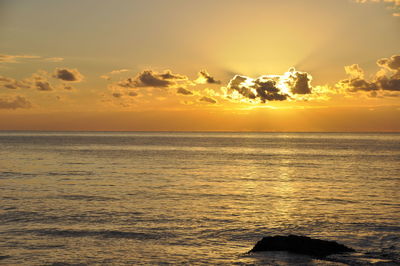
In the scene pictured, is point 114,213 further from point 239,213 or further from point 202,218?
point 239,213

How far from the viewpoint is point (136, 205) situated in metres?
33.2

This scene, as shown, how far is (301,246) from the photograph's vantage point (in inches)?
806

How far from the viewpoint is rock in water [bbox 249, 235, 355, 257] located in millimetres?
20195

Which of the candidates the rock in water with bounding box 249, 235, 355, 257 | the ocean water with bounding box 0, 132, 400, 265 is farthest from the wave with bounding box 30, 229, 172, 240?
the rock in water with bounding box 249, 235, 355, 257

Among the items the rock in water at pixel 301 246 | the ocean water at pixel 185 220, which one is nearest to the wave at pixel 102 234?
the ocean water at pixel 185 220

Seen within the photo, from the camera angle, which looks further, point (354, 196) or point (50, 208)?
point (354, 196)

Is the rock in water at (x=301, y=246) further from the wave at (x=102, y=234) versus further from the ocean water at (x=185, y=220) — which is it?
the wave at (x=102, y=234)

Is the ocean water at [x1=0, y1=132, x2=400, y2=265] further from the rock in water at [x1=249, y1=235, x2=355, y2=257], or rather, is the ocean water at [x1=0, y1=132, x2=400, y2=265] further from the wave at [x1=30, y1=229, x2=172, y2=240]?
the rock in water at [x1=249, y1=235, x2=355, y2=257]

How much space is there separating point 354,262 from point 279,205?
1472 centimetres

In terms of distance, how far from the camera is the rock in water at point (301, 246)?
20.2 m

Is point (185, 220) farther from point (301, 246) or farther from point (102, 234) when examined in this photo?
point (301, 246)

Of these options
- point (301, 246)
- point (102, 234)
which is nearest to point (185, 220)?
point (102, 234)

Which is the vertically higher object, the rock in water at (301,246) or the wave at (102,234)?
the rock in water at (301,246)

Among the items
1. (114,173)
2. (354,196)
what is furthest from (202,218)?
(114,173)
